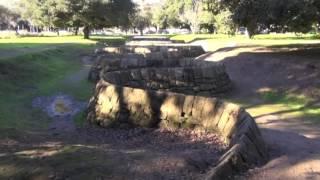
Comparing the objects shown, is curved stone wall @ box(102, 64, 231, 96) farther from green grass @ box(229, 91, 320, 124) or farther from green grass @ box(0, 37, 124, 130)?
green grass @ box(0, 37, 124, 130)

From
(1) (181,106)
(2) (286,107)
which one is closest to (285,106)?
(2) (286,107)

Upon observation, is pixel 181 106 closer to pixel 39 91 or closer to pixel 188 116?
pixel 188 116

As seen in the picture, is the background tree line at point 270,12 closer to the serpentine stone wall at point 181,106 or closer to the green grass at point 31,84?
the serpentine stone wall at point 181,106

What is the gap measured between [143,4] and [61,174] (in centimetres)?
14541

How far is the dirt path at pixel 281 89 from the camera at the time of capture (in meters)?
8.09

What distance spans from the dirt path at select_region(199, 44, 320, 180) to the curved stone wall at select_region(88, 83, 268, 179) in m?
0.33

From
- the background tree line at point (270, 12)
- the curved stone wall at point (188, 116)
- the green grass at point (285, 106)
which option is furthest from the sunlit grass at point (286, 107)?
the curved stone wall at point (188, 116)

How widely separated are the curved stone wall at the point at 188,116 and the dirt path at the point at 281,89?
33 centimetres

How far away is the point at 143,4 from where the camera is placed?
493ft

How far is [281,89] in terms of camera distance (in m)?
18.7

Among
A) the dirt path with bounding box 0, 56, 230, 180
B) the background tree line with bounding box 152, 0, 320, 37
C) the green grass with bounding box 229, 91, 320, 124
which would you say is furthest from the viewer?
the background tree line with bounding box 152, 0, 320, 37

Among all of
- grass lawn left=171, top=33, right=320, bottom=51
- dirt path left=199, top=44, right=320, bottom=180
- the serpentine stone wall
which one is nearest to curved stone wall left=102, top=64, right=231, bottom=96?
the serpentine stone wall

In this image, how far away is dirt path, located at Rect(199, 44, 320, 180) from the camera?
8.09 m

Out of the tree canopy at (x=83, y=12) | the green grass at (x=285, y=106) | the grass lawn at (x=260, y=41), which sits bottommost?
the green grass at (x=285, y=106)
